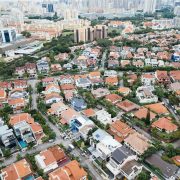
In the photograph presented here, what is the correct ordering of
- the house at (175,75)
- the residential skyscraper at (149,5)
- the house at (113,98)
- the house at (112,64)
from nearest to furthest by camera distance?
the house at (113,98)
the house at (175,75)
the house at (112,64)
the residential skyscraper at (149,5)

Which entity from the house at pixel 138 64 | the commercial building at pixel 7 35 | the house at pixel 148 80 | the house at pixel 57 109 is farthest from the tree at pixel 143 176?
the commercial building at pixel 7 35

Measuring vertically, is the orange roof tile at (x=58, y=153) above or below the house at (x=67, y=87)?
below

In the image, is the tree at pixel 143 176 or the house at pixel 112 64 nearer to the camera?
the tree at pixel 143 176

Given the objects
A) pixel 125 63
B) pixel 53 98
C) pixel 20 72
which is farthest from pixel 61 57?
pixel 53 98

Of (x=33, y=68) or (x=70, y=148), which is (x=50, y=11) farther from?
(x=70, y=148)

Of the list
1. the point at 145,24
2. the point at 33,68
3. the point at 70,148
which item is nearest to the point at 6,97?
the point at 33,68

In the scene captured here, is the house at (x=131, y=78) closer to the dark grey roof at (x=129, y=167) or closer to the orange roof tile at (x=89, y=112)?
the orange roof tile at (x=89, y=112)
